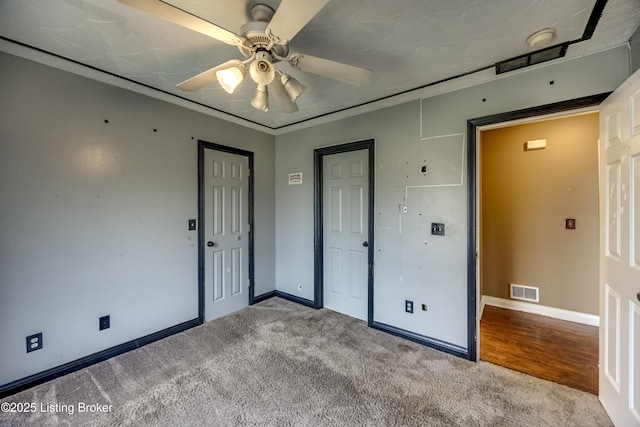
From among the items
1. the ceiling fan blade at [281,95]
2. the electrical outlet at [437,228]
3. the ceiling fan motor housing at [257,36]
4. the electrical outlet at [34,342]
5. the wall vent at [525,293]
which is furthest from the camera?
the wall vent at [525,293]

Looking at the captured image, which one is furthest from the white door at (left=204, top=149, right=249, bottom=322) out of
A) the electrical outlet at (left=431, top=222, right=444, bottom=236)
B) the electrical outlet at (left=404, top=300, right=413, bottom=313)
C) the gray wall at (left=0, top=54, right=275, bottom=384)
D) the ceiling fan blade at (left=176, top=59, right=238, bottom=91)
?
the electrical outlet at (left=431, top=222, right=444, bottom=236)

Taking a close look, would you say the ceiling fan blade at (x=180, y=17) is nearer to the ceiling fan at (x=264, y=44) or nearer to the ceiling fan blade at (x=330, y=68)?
the ceiling fan at (x=264, y=44)

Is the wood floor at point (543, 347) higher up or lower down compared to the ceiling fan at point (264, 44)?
lower down

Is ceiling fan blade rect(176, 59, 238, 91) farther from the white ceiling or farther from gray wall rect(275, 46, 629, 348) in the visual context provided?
gray wall rect(275, 46, 629, 348)

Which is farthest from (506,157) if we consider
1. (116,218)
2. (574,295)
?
→ (116,218)

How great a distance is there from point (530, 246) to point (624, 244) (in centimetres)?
197

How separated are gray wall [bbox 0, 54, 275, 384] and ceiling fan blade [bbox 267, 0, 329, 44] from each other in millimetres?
1937

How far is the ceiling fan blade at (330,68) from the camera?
1.46 meters

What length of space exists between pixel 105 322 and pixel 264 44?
2.59 meters

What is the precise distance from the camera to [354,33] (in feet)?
5.49

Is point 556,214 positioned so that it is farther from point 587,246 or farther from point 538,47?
point 538,47

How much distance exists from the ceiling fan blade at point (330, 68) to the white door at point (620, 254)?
141cm

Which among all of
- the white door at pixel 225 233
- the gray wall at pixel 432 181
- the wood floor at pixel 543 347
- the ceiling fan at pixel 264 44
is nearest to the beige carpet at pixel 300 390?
the wood floor at pixel 543 347

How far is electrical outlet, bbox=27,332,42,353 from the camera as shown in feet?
6.31
